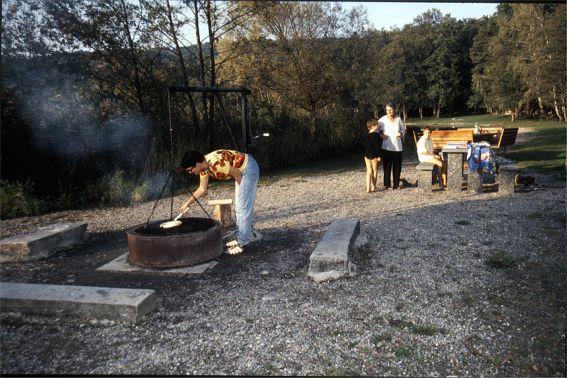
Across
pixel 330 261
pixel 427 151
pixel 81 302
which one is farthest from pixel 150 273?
pixel 427 151

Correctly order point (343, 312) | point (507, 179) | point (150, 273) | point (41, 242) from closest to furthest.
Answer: point (343, 312) → point (150, 273) → point (41, 242) → point (507, 179)

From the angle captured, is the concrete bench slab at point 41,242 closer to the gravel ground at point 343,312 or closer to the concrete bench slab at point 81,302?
the gravel ground at point 343,312

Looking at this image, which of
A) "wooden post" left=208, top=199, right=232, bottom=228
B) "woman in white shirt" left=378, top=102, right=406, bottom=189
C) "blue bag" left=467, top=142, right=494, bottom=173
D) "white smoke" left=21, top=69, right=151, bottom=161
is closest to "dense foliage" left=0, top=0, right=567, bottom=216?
"white smoke" left=21, top=69, right=151, bottom=161

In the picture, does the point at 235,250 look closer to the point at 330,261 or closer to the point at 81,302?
the point at 330,261

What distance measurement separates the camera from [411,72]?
164ft

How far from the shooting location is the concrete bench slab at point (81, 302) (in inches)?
146

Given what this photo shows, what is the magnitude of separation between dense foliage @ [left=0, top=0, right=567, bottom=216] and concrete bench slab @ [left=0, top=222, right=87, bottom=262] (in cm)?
261

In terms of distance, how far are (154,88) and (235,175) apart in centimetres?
709

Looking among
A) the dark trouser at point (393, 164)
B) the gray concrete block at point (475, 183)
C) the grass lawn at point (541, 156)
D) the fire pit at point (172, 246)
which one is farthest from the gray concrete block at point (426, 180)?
the fire pit at point (172, 246)

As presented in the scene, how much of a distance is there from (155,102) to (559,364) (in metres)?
10.6

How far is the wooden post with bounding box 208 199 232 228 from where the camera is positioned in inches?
274

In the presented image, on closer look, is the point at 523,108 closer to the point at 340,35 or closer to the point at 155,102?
the point at 340,35

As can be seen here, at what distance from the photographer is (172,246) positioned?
4934 mm

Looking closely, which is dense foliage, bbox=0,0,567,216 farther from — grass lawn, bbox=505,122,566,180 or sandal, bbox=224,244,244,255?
grass lawn, bbox=505,122,566,180
